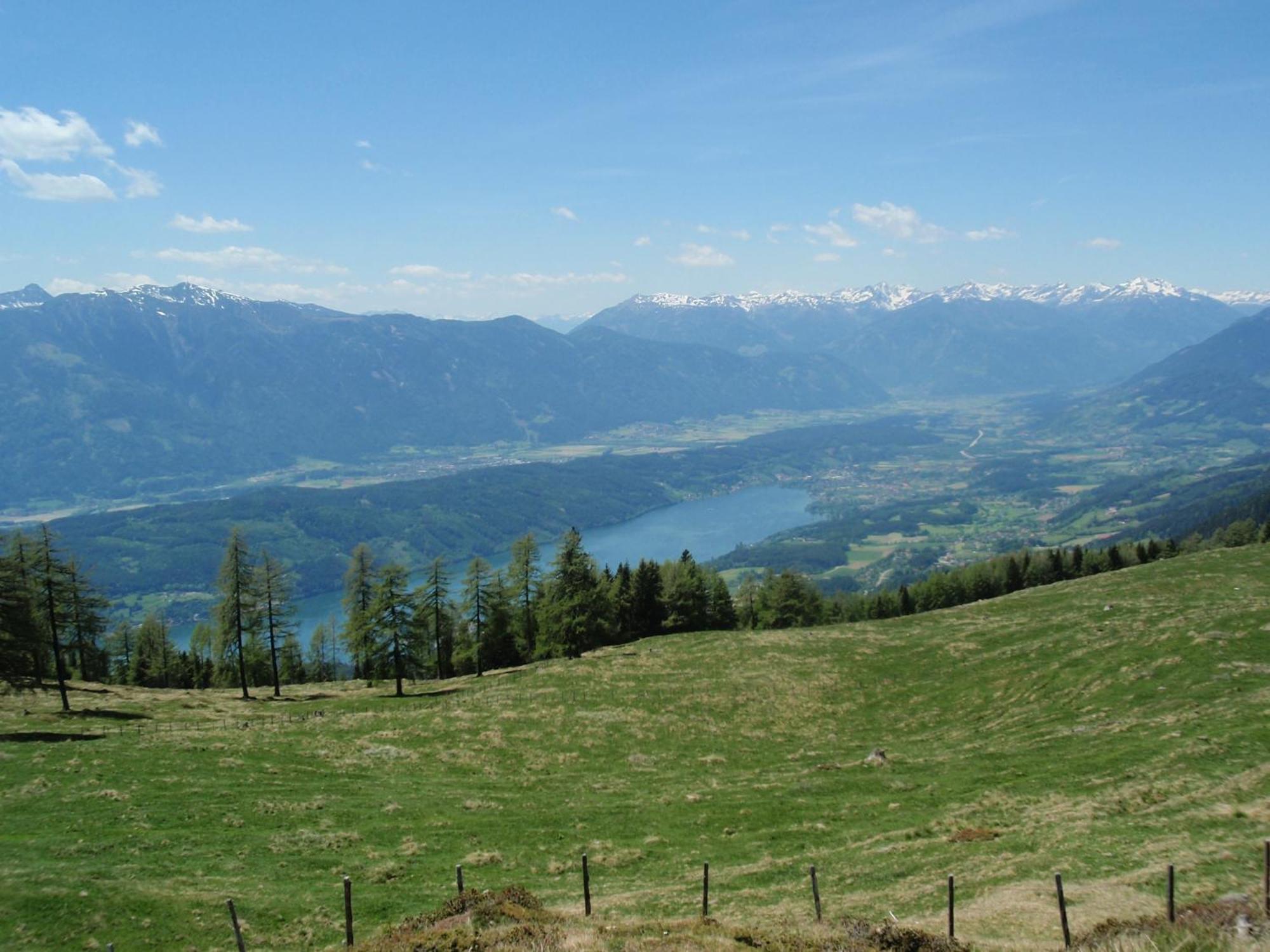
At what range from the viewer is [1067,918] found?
1767 cm

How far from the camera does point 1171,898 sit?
15672 millimetres

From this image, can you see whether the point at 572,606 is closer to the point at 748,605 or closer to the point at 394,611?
the point at 394,611

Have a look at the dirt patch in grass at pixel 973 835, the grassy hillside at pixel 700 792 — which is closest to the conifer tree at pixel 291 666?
the grassy hillside at pixel 700 792

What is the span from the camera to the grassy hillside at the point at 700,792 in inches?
819

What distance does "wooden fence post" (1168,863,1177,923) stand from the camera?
50.9 feet

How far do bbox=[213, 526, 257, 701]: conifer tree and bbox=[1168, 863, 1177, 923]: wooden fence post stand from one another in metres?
63.2

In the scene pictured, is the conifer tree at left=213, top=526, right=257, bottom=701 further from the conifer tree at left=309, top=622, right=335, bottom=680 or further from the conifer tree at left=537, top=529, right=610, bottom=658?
the conifer tree at left=309, top=622, right=335, bottom=680

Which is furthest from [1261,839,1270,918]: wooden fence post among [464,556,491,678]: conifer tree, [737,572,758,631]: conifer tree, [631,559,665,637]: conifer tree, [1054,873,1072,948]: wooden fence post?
[737,572,758,631]: conifer tree

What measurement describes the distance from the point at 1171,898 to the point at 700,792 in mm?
21761

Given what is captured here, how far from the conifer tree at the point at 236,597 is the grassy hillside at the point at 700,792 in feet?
18.3

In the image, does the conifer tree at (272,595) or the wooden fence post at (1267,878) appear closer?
the wooden fence post at (1267,878)

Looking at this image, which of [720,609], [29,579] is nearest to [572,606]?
[720,609]

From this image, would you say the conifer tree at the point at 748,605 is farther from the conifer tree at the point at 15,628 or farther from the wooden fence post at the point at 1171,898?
the wooden fence post at the point at 1171,898

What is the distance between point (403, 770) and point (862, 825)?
2287 centimetres
